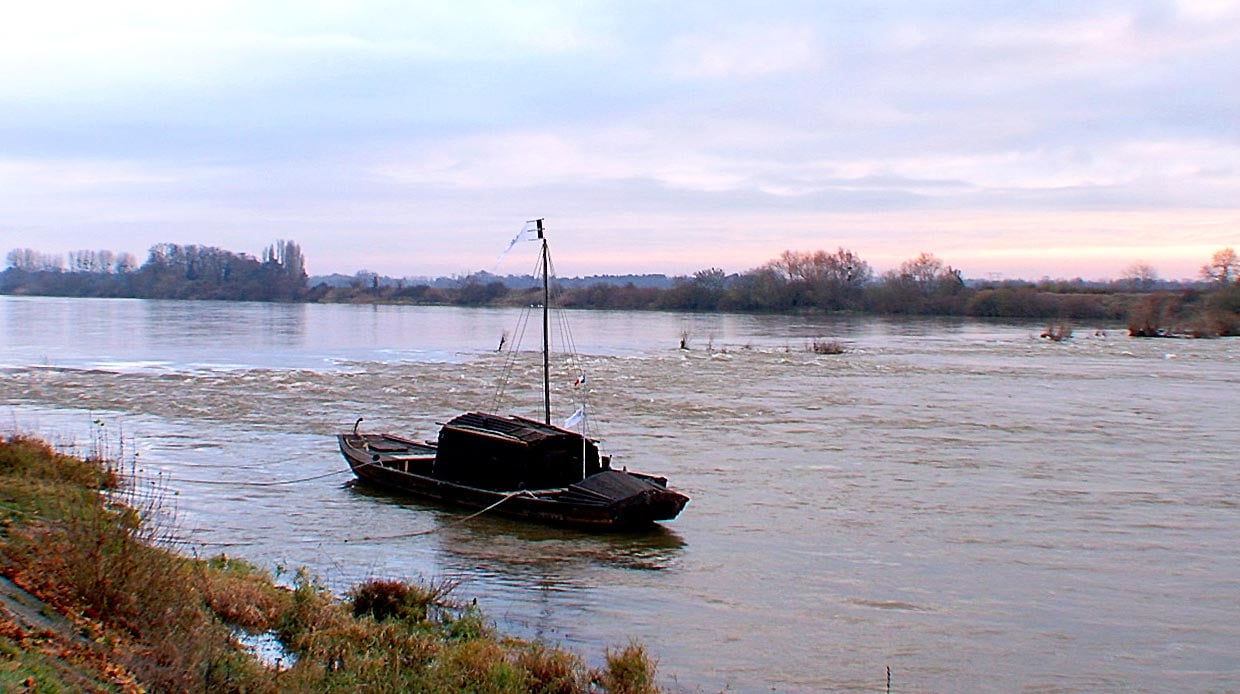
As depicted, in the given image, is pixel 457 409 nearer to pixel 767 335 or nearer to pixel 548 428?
pixel 548 428

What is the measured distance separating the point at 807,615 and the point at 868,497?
278 inches

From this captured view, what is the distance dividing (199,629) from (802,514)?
1178 centimetres

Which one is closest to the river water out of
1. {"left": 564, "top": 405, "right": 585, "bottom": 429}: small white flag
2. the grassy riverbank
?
the grassy riverbank

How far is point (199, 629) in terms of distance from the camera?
740cm

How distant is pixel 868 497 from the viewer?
62.2 ft

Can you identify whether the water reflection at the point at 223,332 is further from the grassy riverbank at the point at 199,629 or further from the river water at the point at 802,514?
the grassy riverbank at the point at 199,629

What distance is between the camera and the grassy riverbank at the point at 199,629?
250 inches

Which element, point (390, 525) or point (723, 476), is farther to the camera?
point (723, 476)

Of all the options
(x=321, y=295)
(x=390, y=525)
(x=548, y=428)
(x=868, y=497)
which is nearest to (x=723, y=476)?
(x=868, y=497)

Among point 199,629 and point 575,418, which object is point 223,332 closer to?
point 575,418

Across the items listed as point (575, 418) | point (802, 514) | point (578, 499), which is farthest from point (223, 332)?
point (802, 514)

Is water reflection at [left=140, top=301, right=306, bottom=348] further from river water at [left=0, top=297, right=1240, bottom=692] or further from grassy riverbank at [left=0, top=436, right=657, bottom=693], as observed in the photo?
grassy riverbank at [left=0, top=436, right=657, bottom=693]

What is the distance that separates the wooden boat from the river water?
1.25 feet

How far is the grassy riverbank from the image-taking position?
6.34 m
